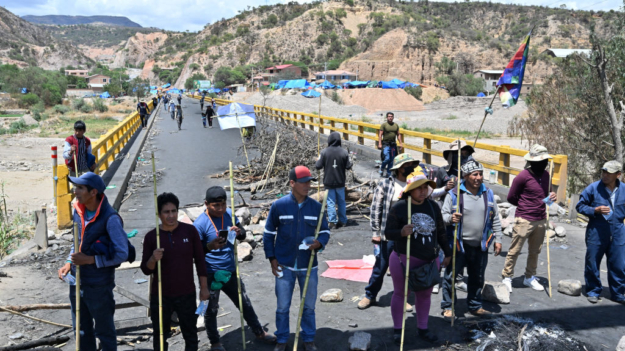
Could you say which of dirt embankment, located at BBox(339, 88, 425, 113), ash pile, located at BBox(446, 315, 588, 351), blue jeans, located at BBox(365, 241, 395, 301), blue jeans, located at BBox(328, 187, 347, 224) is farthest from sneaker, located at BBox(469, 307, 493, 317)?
dirt embankment, located at BBox(339, 88, 425, 113)

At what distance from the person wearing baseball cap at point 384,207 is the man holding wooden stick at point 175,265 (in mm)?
1925

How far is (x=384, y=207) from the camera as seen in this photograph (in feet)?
16.7

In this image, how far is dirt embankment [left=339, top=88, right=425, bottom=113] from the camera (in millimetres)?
62469

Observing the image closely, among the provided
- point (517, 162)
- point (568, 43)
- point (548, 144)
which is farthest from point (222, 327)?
point (568, 43)

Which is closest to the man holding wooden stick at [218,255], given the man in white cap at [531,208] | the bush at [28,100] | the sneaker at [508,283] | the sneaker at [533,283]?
the sneaker at [508,283]

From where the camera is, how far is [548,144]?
51.5 feet

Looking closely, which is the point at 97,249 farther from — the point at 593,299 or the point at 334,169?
the point at 593,299

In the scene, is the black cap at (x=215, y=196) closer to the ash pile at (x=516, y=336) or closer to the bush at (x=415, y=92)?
the ash pile at (x=516, y=336)

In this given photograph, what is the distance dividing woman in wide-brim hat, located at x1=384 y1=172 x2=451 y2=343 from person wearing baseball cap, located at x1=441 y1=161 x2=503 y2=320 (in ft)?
1.93

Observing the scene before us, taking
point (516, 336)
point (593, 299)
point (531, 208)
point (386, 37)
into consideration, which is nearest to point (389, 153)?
point (531, 208)

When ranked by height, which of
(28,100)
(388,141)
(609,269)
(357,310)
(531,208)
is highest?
(28,100)

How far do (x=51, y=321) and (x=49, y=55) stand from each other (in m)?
224

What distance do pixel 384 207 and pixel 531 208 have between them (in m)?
1.87

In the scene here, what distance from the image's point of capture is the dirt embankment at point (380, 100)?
62469 millimetres
